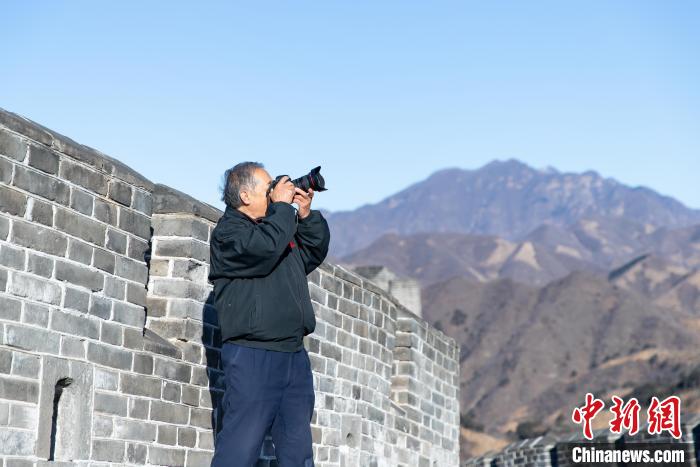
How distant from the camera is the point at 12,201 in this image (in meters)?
5.71

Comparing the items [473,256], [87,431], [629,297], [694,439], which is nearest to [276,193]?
[87,431]

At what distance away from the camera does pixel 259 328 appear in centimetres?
549

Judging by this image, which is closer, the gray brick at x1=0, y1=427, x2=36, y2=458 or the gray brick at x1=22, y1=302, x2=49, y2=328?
the gray brick at x1=0, y1=427, x2=36, y2=458

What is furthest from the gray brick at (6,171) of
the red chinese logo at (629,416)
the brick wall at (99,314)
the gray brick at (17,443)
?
the red chinese logo at (629,416)

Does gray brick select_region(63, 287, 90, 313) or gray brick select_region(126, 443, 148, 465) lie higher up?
gray brick select_region(63, 287, 90, 313)

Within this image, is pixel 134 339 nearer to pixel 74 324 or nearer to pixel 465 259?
pixel 74 324

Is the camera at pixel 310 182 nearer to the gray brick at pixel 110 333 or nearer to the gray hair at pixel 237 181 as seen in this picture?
the gray hair at pixel 237 181

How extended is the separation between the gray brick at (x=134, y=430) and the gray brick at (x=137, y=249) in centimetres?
89

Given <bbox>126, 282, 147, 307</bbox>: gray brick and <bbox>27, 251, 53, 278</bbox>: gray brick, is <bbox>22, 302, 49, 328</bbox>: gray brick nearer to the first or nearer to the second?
<bbox>27, 251, 53, 278</bbox>: gray brick

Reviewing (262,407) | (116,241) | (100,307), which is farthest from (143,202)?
(262,407)

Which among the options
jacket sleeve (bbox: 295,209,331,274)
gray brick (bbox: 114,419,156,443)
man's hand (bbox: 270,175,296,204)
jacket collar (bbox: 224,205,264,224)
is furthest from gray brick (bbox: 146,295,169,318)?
man's hand (bbox: 270,175,296,204)

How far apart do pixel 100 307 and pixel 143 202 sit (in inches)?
30.3

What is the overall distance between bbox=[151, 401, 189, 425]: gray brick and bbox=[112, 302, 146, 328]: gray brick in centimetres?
46

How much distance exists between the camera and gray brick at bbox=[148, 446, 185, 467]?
22.2ft
